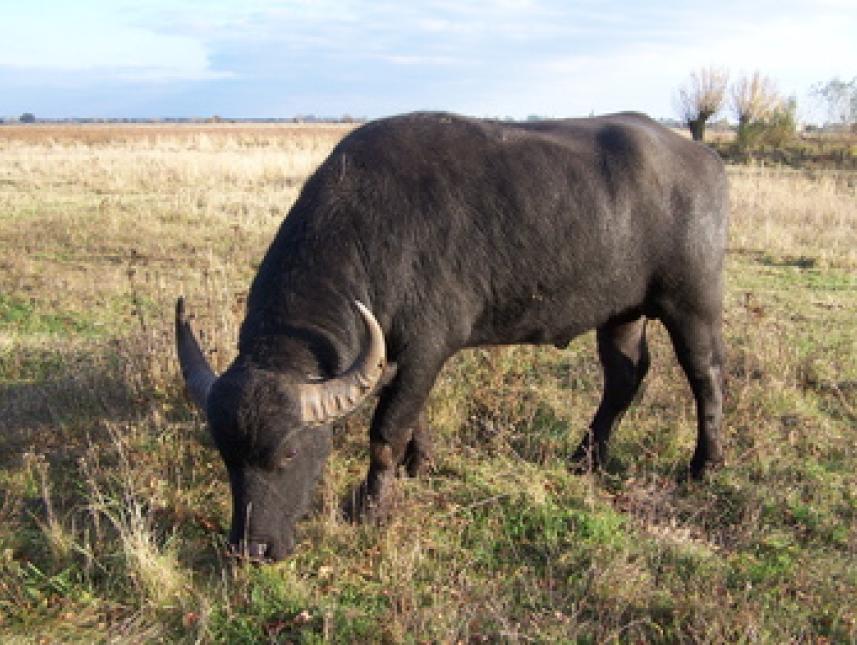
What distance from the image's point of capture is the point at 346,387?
4.07m

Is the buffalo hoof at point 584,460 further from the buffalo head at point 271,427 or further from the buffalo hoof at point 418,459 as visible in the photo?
the buffalo head at point 271,427

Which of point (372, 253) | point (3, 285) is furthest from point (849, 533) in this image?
point (3, 285)

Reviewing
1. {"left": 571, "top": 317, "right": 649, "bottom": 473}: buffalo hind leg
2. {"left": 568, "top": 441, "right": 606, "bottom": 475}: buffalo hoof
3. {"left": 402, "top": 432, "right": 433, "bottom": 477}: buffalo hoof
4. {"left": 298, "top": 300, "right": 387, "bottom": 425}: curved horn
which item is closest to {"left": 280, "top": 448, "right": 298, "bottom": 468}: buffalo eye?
{"left": 298, "top": 300, "right": 387, "bottom": 425}: curved horn

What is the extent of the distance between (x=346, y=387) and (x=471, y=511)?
4.43 ft

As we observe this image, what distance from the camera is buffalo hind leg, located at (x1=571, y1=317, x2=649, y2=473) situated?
18.6 ft

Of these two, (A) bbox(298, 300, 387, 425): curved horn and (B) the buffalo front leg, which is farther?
(B) the buffalo front leg

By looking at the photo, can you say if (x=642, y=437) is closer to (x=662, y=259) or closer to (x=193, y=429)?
(x=662, y=259)

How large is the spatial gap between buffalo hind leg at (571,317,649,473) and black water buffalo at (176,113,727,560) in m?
0.02

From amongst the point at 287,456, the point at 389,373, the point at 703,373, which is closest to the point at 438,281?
the point at 389,373

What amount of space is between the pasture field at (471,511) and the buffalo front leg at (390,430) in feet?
0.62

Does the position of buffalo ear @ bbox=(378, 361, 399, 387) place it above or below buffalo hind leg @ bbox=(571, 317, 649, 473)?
above

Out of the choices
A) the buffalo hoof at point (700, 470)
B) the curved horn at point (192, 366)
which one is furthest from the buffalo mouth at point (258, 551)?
the buffalo hoof at point (700, 470)

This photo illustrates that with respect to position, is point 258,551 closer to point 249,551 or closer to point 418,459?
point 249,551

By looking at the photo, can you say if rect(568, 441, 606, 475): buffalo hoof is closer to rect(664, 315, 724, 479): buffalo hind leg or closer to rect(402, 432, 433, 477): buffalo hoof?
rect(664, 315, 724, 479): buffalo hind leg
